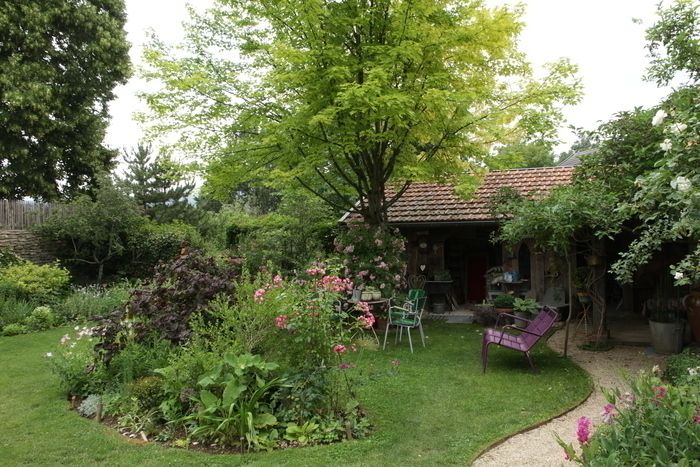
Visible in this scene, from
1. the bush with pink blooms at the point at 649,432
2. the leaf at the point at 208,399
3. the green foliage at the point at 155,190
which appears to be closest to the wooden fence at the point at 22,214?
the green foliage at the point at 155,190

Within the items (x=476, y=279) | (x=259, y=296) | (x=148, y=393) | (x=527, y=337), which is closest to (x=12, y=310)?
(x=148, y=393)

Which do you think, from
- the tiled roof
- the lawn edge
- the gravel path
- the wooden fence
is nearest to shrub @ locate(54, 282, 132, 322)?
the wooden fence

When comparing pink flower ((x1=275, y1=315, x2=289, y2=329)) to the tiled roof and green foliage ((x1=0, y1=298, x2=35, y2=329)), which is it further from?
green foliage ((x1=0, y1=298, x2=35, y2=329))

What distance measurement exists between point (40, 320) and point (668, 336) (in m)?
12.2

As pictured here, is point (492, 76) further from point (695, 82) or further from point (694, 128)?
point (694, 128)

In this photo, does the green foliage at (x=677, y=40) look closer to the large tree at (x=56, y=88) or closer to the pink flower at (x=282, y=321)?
the pink flower at (x=282, y=321)

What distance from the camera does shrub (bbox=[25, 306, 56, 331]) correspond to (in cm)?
1038

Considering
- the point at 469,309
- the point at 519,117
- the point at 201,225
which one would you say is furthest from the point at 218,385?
the point at 201,225

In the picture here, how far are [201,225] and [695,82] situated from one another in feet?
57.1

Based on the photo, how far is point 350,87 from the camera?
7.81 m

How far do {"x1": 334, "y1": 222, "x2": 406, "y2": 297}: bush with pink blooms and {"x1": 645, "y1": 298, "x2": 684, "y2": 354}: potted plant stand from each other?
14.7ft

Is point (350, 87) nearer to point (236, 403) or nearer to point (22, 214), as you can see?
point (236, 403)

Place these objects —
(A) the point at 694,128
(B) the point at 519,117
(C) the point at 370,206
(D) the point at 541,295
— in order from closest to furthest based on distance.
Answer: (A) the point at 694,128 → (B) the point at 519,117 → (C) the point at 370,206 → (D) the point at 541,295

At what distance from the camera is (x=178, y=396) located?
4.99 metres
